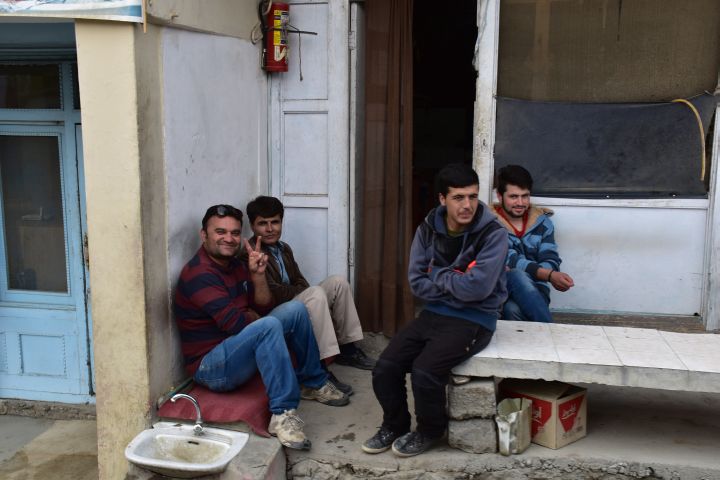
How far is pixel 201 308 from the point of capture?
400cm

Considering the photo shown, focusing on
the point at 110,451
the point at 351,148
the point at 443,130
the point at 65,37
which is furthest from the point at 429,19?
the point at 110,451

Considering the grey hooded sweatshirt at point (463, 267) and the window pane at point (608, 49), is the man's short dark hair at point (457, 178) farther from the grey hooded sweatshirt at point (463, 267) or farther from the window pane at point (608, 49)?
the window pane at point (608, 49)

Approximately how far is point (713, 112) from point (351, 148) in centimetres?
252

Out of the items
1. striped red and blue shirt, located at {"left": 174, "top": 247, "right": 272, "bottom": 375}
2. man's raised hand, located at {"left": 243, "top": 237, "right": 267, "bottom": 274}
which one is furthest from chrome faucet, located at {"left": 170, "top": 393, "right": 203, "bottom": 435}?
man's raised hand, located at {"left": 243, "top": 237, "right": 267, "bottom": 274}

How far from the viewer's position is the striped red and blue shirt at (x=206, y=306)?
13.0 feet

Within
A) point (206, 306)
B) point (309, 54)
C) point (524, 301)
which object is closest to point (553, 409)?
point (524, 301)

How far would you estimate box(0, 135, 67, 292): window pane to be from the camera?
484cm

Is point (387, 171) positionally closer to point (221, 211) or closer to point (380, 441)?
point (221, 211)

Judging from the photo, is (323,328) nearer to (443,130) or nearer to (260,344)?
(260,344)

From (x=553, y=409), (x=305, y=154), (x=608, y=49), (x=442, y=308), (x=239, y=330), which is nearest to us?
(x=553, y=409)

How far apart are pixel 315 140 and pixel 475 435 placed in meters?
2.51

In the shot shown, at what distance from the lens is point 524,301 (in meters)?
4.48

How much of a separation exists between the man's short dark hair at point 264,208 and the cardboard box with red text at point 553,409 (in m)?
1.89

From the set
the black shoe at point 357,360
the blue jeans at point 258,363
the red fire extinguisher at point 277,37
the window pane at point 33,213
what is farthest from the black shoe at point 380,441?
the red fire extinguisher at point 277,37
